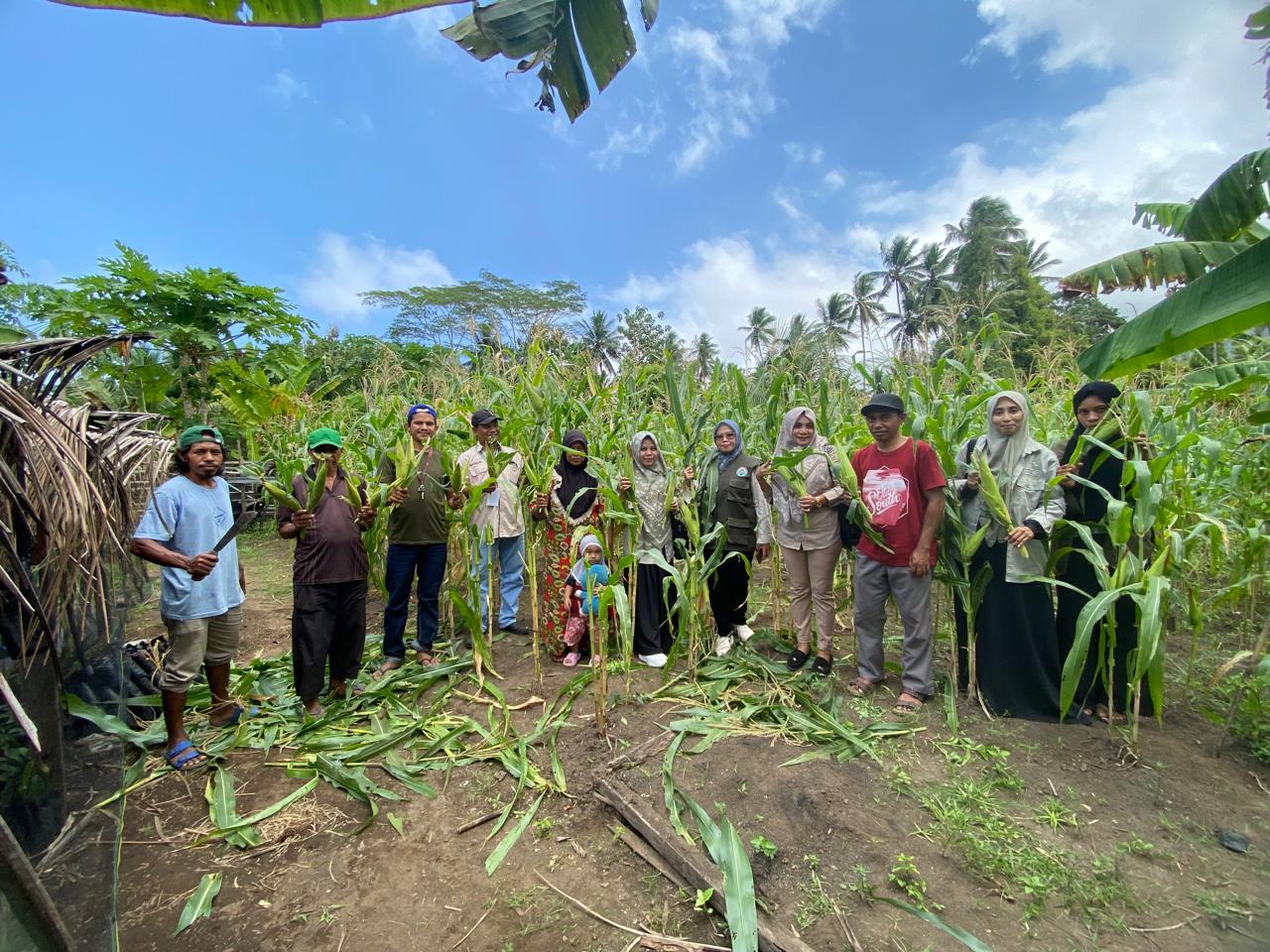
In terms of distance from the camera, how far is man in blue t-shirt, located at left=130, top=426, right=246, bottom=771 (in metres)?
2.69

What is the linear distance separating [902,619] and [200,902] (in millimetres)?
3214

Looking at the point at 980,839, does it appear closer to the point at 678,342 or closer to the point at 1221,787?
the point at 1221,787

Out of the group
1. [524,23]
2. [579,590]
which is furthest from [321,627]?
[524,23]

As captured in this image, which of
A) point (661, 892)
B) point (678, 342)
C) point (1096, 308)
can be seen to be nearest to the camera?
point (661, 892)

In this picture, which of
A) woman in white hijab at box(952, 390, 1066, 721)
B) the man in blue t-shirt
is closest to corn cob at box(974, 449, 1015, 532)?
woman in white hijab at box(952, 390, 1066, 721)

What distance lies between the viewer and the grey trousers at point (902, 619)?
3062mm

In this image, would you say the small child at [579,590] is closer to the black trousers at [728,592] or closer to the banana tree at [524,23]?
the black trousers at [728,592]

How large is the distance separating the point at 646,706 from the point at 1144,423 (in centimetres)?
276

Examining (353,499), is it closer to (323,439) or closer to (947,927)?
(323,439)

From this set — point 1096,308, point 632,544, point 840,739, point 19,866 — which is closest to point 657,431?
point 632,544

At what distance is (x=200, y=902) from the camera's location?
6.66 ft

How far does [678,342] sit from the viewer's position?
16.1 feet

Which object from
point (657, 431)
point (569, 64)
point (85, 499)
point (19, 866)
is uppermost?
point (569, 64)

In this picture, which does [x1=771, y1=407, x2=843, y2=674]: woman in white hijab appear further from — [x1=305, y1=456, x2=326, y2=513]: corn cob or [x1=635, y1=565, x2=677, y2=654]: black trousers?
[x1=305, y1=456, x2=326, y2=513]: corn cob
